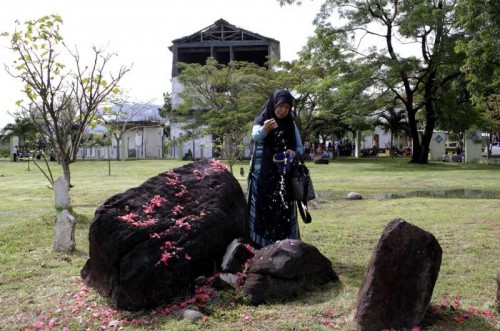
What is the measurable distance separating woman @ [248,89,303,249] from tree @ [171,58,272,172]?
24.0 metres

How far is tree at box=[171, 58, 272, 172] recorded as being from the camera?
103 ft

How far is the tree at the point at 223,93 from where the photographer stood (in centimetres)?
3127

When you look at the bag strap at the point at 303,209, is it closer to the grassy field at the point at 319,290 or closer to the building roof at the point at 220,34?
the grassy field at the point at 319,290

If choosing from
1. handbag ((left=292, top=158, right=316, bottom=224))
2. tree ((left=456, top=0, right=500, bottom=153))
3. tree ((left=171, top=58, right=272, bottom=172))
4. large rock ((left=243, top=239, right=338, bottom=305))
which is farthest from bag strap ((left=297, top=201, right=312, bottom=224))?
tree ((left=171, top=58, right=272, bottom=172))

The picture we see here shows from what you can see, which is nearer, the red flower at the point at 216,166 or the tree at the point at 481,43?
the red flower at the point at 216,166

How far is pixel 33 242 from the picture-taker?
7.31 m

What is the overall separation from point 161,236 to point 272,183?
53.0 inches

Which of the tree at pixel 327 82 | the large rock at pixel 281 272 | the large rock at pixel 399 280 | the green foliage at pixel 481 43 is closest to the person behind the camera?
the large rock at pixel 399 280

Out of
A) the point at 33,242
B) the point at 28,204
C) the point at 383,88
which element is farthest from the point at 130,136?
the point at 33,242

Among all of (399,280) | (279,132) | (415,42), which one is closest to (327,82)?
(415,42)

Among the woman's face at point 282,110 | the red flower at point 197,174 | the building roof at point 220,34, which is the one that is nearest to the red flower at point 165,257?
the red flower at point 197,174

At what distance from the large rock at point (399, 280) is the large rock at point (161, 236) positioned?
1.65m

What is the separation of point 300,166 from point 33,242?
420cm

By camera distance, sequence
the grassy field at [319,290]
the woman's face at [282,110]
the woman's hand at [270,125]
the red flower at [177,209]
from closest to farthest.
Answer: the grassy field at [319,290], the red flower at [177,209], the woman's hand at [270,125], the woman's face at [282,110]
